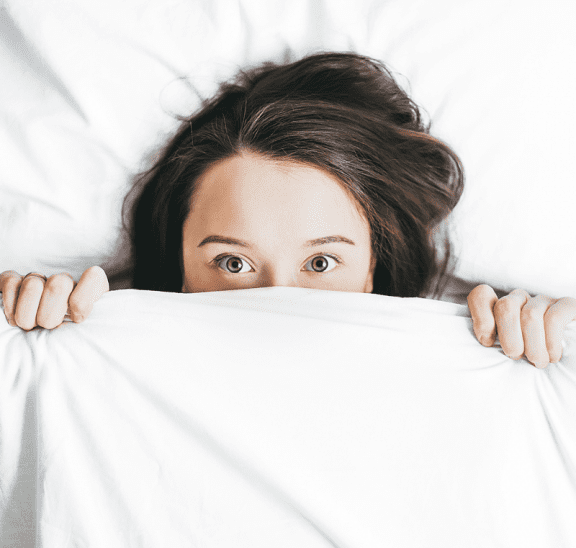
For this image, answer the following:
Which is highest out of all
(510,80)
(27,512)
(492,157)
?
(510,80)

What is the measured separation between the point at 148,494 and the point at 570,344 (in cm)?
55

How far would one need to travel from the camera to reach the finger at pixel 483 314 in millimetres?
649

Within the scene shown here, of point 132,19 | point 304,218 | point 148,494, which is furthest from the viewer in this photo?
point 132,19

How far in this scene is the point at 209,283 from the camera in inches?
32.8

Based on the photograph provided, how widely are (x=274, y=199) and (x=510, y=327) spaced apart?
37 cm

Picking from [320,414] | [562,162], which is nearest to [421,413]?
[320,414]

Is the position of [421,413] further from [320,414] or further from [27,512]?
[27,512]

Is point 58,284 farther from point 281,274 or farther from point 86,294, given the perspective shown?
point 281,274

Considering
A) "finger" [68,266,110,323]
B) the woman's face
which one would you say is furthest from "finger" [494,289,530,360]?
"finger" [68,266,110,323]

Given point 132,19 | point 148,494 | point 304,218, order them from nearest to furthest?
point 148,494
point 304,218
point 132,19

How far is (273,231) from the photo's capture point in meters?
0.75

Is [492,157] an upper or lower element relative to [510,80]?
lower

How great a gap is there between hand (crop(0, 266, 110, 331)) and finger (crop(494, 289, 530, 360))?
52 cm

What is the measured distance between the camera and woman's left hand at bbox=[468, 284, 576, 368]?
63cm
